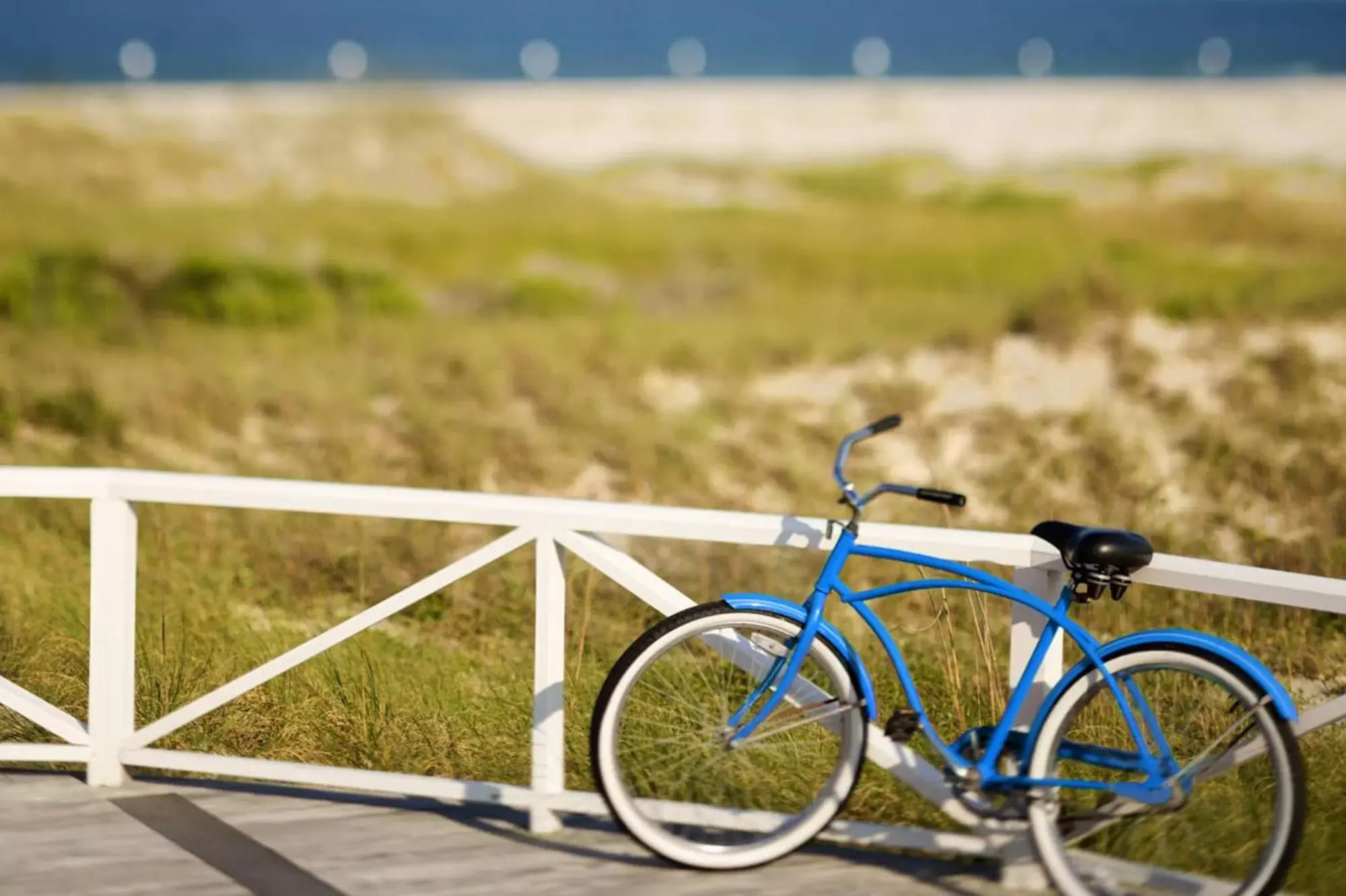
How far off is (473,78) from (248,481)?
45.3 m

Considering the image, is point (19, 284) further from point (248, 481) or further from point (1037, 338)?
point (248, 481)

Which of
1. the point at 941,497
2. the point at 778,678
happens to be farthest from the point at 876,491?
the point at 778,678

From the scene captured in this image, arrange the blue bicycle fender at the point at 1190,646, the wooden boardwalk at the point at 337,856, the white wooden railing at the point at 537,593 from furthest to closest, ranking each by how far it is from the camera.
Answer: the white wooden railing at the point at 537,593
the wooden boardwalk at the point at 337,856
the blue bicycle fender at the point at 1190,646

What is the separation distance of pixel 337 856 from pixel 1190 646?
2.13 metres

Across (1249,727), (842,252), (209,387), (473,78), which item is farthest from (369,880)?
(473,78)

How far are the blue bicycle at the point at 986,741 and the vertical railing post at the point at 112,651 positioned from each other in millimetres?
1463

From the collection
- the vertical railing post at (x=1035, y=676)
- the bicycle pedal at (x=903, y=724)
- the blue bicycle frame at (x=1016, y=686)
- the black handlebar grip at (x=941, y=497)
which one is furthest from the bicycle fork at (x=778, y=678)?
the vertical railing post at (x=1035, y=676)

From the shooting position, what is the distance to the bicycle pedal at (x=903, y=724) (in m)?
4.32

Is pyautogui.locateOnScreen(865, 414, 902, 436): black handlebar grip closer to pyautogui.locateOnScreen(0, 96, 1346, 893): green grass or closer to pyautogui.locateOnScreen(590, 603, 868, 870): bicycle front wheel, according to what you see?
pyautogui.locateOnScreen(590, 603, 868, 870): bicycle front wheel

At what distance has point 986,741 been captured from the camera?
4355mm

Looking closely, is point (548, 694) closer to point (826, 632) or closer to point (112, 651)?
point (826, 632)

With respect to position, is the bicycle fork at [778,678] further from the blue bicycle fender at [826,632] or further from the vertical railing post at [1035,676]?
the vertical railing post at [1035,676]

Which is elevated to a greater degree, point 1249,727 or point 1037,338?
point 1037,338

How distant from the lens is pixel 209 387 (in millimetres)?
17688
